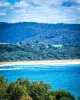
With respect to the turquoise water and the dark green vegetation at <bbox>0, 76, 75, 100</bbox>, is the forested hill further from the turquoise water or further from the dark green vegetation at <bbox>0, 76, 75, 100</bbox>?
the dark green vegetation at <bbox>0, 76, 75, 100</bbox>

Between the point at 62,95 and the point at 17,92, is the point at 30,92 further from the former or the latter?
the point at 62,95

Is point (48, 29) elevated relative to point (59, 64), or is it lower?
elevated

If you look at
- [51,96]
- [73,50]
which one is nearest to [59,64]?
[73,50]

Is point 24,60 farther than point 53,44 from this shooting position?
No

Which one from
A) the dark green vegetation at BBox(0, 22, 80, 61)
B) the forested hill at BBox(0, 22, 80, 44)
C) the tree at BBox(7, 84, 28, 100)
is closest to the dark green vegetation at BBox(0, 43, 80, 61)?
the dark green vegetation at BBox(0, 22, 80, 61)

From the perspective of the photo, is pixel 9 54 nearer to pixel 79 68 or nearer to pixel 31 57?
pixel 31 57

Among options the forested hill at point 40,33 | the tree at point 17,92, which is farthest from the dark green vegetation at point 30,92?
the forested hill at point 40,33

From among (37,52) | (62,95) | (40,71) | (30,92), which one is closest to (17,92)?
(30,92)

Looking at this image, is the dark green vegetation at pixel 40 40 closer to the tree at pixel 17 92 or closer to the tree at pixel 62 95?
the tree at pixel 62 95
